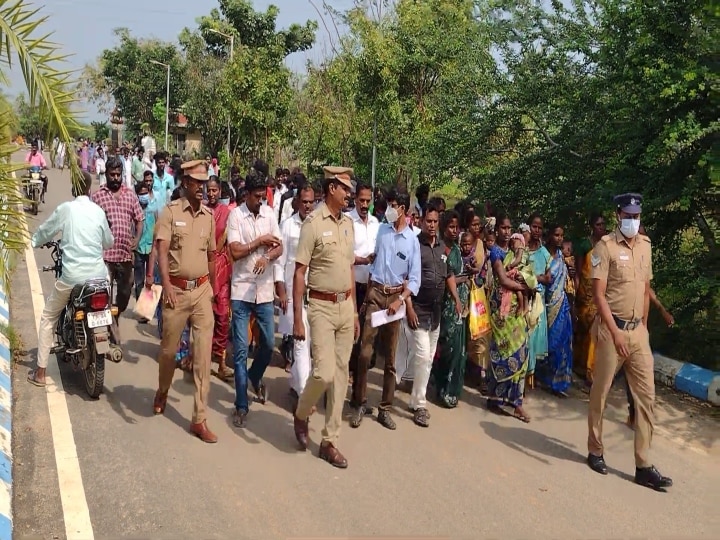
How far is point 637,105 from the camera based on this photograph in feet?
26.1

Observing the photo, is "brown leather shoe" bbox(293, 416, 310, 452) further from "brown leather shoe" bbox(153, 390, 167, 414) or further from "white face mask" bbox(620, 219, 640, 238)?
"white face mask" bbox(620, 219, 640, 238)

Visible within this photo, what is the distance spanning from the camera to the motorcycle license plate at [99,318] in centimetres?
582

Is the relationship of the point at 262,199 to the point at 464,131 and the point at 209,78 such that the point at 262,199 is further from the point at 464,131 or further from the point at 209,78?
the point at 209,78

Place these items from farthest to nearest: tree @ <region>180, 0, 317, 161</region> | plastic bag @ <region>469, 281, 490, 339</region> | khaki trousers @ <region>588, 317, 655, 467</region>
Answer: tree @ <region>180, 0, 317, 161</region>, plastic bag @ <region>469, 281, 490, 339</region>, khaki trousers @ <region>588, 317, 655, 467</region>

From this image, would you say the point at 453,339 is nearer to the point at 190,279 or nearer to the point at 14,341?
the point at 190,279

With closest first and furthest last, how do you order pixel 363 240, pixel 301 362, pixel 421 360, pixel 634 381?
1. pixel 634 381
2. pixel 301 362
3. pixel 421 360
4. pixel 363 240

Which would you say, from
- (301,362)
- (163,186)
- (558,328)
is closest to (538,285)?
(558,328)

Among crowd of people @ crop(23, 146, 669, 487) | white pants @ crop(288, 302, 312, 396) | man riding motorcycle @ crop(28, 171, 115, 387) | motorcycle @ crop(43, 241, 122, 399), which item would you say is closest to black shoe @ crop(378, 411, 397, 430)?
crowd of people @ crop(23, 146, 669, 487)

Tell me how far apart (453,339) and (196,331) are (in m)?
2.33

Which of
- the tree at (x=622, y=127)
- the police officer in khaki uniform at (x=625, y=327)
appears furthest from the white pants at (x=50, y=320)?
the tree at (x=622, y=127)

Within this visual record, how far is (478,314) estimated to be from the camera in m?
6.50

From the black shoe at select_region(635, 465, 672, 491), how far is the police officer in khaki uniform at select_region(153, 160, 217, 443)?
3.06 meters

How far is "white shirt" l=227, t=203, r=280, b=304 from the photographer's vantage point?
225 inches

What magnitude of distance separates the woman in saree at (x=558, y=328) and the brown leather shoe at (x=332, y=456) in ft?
9.15
